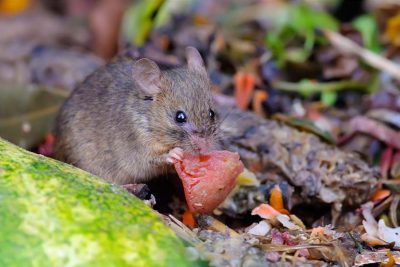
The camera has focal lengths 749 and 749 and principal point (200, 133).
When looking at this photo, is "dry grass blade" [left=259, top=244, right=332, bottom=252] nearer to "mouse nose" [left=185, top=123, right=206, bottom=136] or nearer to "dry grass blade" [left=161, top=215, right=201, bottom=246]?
"dry grass blade" [left=161, top=215, right=201, bottom=246]

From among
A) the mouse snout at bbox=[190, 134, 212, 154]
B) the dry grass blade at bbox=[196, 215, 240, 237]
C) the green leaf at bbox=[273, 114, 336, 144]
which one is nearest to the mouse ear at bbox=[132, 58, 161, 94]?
the mouse snout at bbox=[190, 134, 212, 154]

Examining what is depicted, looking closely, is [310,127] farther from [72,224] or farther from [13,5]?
[13,5]

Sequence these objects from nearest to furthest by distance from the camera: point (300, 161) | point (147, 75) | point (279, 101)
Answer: point (147, 75) → point (300, 161) → point (279, 101)

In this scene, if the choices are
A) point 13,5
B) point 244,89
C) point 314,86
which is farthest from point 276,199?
point 13,5

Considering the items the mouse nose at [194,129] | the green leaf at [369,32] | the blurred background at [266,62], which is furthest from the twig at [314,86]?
the mouse nose at [194,129]

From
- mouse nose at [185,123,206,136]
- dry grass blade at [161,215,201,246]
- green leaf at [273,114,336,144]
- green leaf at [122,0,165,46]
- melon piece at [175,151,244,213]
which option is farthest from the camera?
green leaf at [122,0,165,46]

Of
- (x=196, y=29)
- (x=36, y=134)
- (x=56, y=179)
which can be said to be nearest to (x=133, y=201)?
(x=56, y=179)
